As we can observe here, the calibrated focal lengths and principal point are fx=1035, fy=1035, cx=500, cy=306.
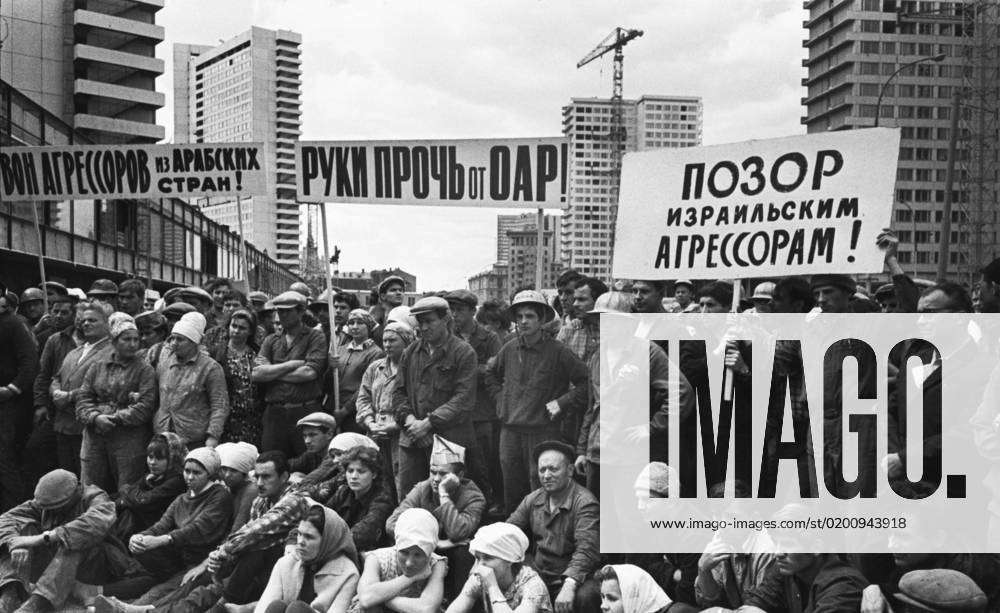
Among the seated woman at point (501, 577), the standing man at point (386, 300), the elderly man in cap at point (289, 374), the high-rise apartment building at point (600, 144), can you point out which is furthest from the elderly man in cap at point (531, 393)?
the high-rise apartment building at point (600, 144)

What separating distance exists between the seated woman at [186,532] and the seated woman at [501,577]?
2107 mm

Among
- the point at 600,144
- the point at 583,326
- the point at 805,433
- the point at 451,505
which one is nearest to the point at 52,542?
the point at 451,505

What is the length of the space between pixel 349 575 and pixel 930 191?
99484 mm

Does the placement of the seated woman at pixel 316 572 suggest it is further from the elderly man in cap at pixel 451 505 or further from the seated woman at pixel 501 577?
the seated woman at pixel 501 577

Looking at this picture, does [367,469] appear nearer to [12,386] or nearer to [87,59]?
[12,386]

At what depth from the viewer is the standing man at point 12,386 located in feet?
28.2

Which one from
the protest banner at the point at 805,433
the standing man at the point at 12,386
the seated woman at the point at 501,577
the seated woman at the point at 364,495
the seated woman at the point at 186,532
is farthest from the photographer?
the standing man at the point at 12,386

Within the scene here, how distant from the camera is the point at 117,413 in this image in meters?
7.89

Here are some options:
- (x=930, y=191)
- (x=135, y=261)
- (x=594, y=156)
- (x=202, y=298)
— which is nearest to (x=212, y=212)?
(x=594, y=156)

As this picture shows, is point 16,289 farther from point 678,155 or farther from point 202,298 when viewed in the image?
point 678,155

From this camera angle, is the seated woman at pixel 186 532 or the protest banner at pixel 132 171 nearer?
the seated woman at pixel 186 532

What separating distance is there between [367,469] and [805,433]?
2859 millimetres

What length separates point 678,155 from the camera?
603 centimetres

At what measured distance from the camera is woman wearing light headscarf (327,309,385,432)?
323 inches
